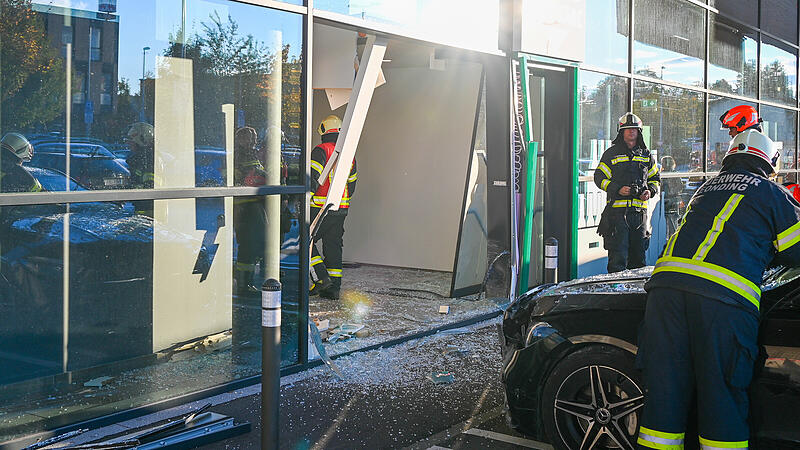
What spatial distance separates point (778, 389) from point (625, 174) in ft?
20.9

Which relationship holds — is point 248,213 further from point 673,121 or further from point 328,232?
point 673,121

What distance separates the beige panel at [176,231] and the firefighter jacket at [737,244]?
3.19 metres

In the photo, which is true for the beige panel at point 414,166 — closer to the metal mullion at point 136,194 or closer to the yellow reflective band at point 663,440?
the metal mullion at point 136,194

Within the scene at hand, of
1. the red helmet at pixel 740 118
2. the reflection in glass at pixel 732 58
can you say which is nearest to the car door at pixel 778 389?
the red helmet at pixel 740 118

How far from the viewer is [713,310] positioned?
12.3ft

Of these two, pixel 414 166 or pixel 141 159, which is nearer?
pixel 141 159

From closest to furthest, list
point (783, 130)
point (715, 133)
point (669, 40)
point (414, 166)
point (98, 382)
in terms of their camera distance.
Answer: point (98, 382)
point (414, 166)
point (669, 40)
point (715, 133)
point (783, 130)

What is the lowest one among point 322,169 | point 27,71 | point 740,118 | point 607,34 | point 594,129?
point 322,169

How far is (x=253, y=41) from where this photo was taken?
6168mm

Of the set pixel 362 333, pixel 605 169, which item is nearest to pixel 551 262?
pixel 362 333

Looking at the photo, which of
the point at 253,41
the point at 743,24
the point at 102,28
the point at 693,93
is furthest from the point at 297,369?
the point at 743,24

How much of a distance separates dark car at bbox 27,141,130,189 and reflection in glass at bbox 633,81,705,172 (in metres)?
8.54

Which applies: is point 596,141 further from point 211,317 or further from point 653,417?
point 653,417

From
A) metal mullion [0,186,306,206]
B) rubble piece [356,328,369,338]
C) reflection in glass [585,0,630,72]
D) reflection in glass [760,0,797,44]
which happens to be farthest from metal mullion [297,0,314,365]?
reflection in glass [760,0,797,44]
